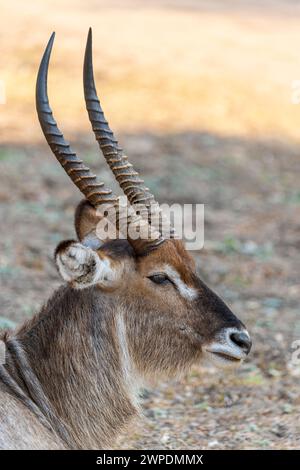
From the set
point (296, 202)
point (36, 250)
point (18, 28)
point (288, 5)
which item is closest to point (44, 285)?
point (36, 250)

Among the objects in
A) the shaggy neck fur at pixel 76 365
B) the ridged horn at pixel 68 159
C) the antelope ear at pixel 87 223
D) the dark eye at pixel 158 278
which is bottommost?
the shaggy neck fur at pixel 76 365

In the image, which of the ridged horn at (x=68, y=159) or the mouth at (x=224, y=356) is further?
the ridged horn at (x=68, y=159)

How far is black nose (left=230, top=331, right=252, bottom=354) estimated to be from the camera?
6.17m

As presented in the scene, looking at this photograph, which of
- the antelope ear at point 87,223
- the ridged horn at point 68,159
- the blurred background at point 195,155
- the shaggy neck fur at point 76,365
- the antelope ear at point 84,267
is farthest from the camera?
the blurred background at point 195,155

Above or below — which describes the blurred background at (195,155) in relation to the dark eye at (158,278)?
above

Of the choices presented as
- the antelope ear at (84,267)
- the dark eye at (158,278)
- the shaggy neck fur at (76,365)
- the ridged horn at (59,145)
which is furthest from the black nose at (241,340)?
the ridged horn at (59,145)

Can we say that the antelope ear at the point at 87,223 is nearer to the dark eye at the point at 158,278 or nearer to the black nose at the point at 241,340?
the dark eye at the point at 158,278

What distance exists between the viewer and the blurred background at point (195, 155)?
859 cm

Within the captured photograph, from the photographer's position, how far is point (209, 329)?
20.5 feet

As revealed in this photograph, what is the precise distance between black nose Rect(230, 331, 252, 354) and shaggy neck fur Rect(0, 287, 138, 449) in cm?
67

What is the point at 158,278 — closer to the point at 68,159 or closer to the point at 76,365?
the point at 76,365

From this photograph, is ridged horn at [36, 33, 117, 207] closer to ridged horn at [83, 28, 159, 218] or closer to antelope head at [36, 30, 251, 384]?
antelope head at [36, 30, 251, 384]

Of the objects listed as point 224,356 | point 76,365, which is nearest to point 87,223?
point 76,365

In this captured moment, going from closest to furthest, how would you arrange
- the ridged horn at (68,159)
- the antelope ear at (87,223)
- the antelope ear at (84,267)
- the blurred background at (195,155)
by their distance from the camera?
the antelope ear at (84,267), the ridged horn at (68,159), the antelope ear at (87,223), the blurred background at (195,155)
